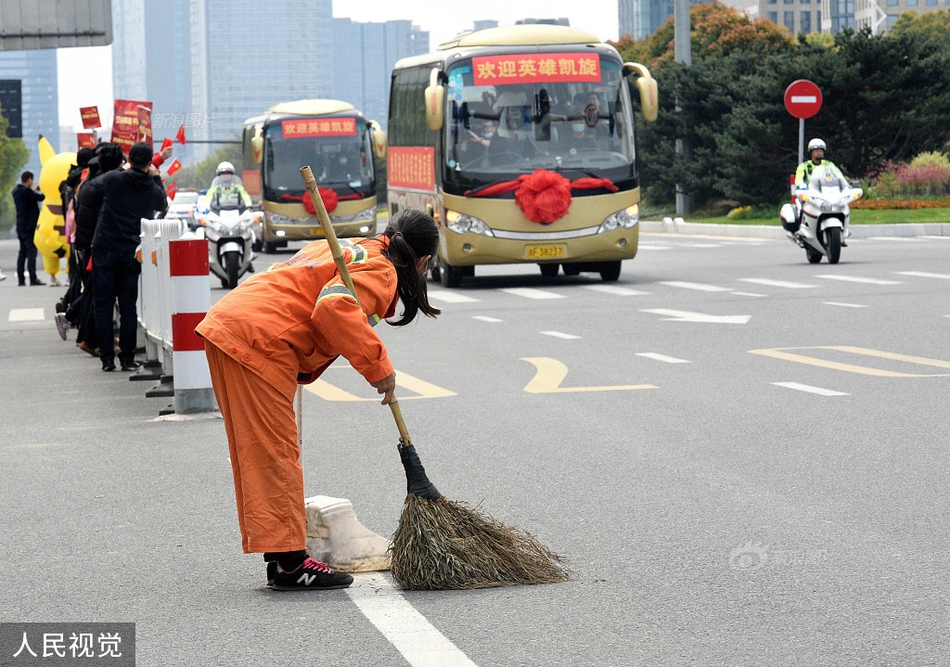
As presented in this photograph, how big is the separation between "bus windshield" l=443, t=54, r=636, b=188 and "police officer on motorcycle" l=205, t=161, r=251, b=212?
4160 mm

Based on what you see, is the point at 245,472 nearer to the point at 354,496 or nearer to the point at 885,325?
the point at 354,496

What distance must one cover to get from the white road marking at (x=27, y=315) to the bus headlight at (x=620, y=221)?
24.8 ft

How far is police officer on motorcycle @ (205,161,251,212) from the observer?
81.7ft

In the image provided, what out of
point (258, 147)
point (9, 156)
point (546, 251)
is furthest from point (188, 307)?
point (9, 156)

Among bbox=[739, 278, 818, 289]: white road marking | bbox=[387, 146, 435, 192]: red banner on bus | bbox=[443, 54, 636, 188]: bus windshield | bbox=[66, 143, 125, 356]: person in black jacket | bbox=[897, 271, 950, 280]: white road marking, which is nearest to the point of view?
bbox=[66, 143, 125, 356]: person in black jacket

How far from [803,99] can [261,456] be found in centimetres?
3182

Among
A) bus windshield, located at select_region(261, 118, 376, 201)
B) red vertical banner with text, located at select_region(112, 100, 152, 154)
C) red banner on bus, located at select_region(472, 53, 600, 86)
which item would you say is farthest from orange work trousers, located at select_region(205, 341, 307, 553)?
bus windshield, located at select_region(261, 118, 376, 201)

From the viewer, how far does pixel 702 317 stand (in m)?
16.3

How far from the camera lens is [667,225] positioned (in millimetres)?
42250

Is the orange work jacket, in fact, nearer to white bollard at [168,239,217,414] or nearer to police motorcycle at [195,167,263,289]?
white bollard at [168,239,217,414]

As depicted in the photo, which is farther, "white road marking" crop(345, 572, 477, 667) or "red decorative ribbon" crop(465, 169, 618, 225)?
"red decorative ribbon" crop(465, 169, 618, 225)

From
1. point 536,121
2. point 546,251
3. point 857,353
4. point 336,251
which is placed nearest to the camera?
point 336,251

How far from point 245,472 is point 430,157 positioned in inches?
746

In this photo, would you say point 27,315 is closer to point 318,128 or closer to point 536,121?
point 536,121
